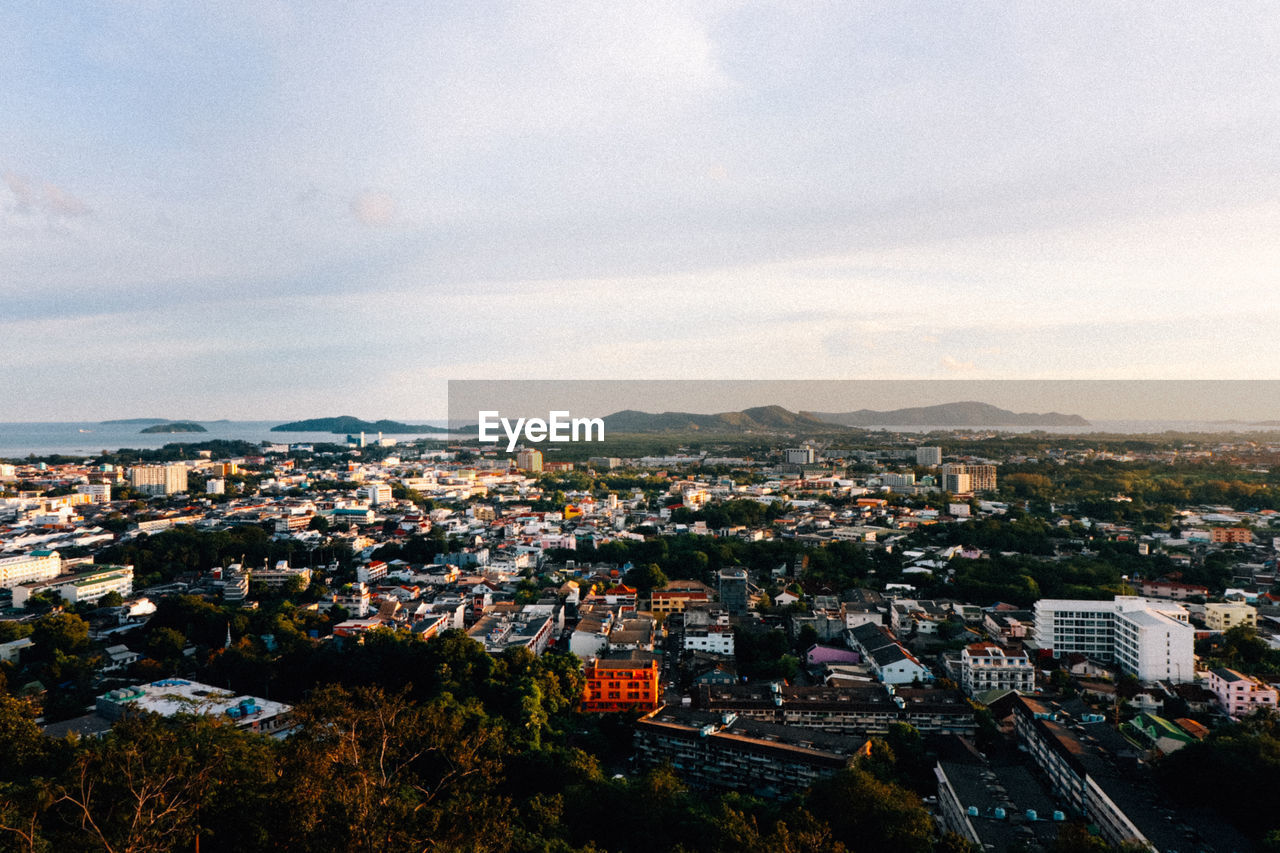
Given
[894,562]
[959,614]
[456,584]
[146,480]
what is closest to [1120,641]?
[959,614]

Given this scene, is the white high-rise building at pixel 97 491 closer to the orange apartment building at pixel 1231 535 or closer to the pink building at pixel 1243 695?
→ the pink building at pixel 1243 695

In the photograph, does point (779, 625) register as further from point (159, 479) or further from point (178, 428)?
point (178, 428)

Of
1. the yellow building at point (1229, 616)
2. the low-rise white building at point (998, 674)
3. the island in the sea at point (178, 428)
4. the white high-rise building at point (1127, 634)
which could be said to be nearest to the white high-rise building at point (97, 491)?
the low-rise white building at point (998, 674)

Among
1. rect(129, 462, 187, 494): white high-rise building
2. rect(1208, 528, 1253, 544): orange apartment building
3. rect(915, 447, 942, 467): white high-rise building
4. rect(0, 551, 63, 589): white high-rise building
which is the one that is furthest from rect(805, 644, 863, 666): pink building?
rect(915, 447, 942, 467): white high-rise building

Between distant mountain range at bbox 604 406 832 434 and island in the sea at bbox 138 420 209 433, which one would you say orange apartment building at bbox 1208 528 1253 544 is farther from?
island in the sea at bbox 138 420 209 433

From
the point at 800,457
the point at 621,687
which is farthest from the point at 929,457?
the point at 621,687

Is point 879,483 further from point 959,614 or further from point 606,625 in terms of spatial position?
point 606,625
